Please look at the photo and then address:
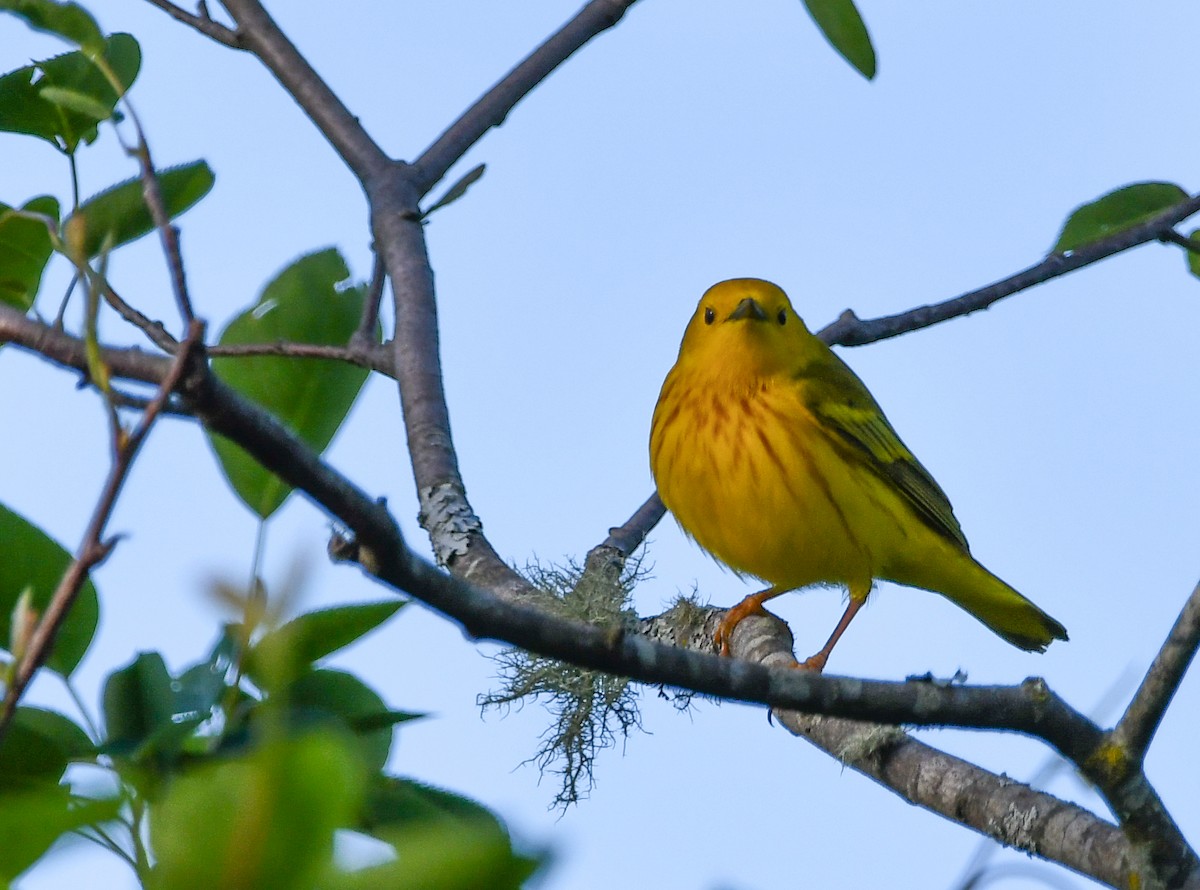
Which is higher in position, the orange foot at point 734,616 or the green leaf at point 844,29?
the orange foot at point 734,616

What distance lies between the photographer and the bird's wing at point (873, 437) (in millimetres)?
4141

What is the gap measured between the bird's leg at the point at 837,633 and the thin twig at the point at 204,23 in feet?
7.05

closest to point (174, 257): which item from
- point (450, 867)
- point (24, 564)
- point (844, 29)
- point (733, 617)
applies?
point (24, 564)

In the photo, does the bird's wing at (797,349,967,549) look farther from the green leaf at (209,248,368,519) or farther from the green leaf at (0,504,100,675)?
the green leaf at (0,504,100,675)

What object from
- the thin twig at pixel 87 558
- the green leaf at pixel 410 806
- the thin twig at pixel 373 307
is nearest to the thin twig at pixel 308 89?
the thin twig at pixel 373 307

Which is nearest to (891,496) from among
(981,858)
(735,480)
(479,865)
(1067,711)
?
(735,480)

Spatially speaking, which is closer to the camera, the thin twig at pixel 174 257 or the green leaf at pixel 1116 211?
the thin twig at pixel 174 257

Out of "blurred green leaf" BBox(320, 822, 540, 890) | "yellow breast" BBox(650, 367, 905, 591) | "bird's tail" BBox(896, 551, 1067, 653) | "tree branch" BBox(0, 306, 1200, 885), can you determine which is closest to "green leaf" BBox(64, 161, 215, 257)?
"tree branch" BBox(0, 306, 1200, 885)

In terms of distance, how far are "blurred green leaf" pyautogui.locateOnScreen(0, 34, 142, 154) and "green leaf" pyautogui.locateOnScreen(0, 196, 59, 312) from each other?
5.0 inches

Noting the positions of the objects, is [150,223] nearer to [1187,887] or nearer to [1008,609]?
[1187,887]

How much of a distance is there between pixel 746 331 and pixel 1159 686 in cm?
253

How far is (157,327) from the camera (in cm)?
264

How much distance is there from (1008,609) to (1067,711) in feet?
8.79

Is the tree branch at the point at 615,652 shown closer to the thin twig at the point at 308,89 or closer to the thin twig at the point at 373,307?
the thin twig at the point at 373,307
